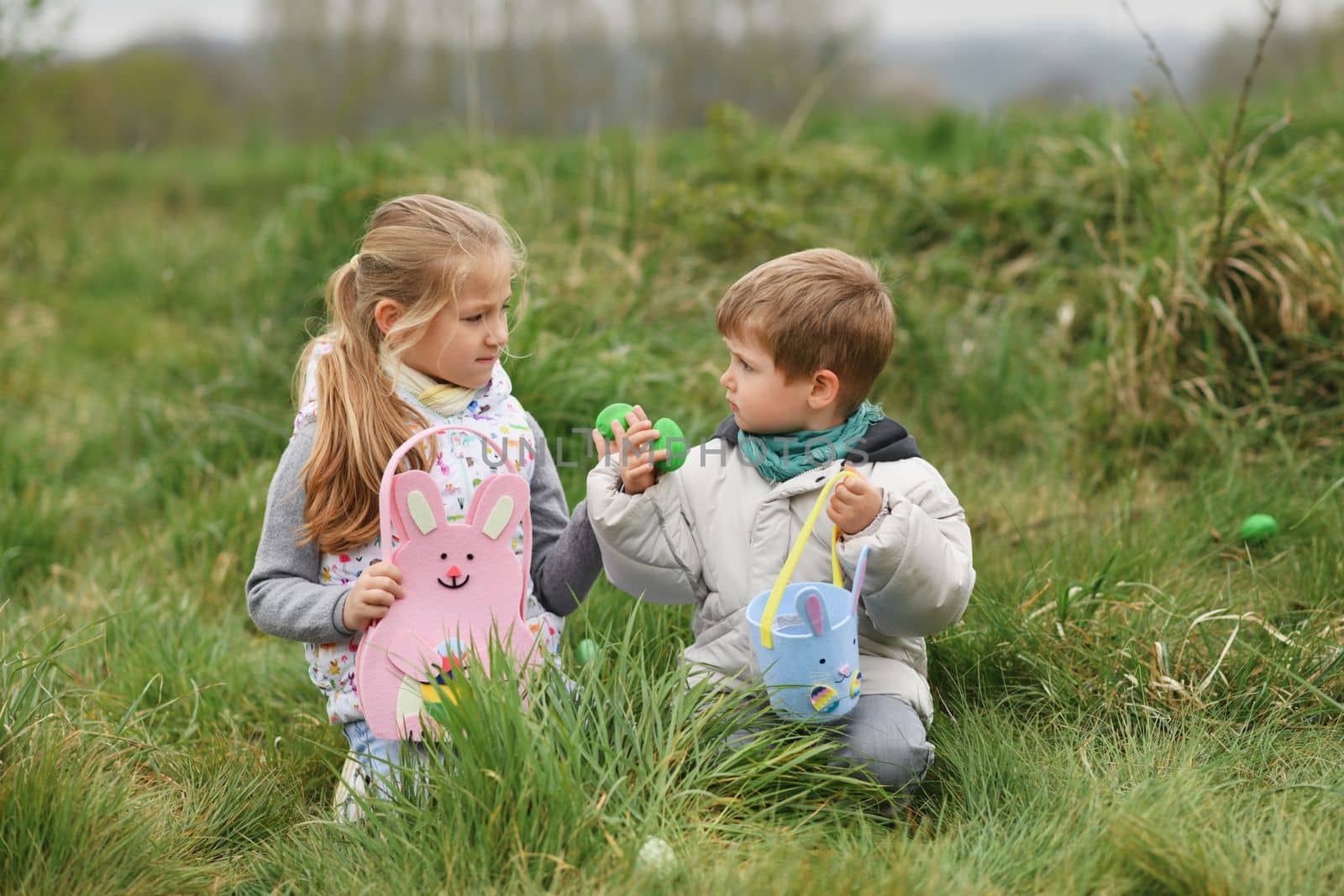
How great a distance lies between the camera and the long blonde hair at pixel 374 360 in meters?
2.61

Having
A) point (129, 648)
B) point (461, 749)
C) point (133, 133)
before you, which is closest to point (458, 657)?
point (461, 749)

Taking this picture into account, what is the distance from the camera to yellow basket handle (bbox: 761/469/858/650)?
2291 millimetres

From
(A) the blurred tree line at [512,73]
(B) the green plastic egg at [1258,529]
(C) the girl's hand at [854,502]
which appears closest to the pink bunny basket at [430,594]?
(C) the girl's hand at [854,502]

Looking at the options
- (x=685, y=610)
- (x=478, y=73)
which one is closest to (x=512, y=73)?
(x=478, y=73)

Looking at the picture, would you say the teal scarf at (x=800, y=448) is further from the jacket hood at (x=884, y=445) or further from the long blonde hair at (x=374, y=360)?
the long blonde hair at (x=374, y=360)

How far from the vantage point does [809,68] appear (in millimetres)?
9211

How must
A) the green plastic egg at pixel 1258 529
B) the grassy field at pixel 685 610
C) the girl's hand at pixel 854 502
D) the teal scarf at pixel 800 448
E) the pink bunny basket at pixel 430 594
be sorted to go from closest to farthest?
the grassy field at pixel 685 610 < the girl's hand at pixel 854 502 < the pink bunny basket at pixel 430 594 < the teal scarf at pixel 800 448 < the green plastic egg at pixel 1258 529

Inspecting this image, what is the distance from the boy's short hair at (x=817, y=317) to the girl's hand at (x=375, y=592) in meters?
0.83

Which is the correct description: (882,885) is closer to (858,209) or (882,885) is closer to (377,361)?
(377,361)

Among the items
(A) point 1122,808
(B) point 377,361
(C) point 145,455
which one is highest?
(B) point 377,361

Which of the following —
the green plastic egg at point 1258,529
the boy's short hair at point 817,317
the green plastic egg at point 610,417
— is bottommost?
the green plastic egg at point 1258,529

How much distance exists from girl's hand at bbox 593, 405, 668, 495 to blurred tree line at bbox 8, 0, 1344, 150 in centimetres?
324

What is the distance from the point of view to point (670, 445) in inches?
97.8

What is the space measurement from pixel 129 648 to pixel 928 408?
2.74 metres
